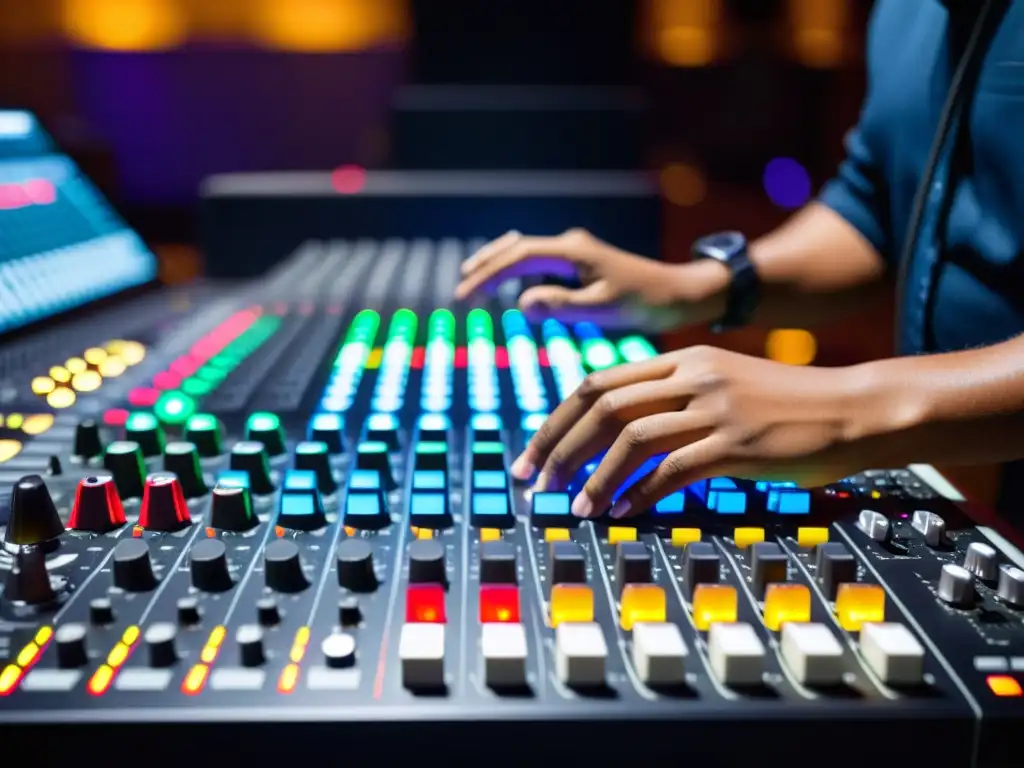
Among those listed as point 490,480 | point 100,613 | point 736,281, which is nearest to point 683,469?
point 490,480

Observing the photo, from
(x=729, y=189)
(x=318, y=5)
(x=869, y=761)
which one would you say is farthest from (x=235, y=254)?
(x=318, y=5)

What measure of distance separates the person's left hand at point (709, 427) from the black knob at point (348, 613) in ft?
0.59

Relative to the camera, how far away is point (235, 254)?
69.6 inches

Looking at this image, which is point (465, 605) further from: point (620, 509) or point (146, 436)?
point (146, 436)

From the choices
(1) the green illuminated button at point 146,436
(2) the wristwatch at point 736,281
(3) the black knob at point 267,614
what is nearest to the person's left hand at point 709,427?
(3) the black knob at point 267,614

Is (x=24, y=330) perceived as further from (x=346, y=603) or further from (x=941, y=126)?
(x=941, y=126)

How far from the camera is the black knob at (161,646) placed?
1.48 feet

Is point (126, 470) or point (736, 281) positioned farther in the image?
point (736, 281)

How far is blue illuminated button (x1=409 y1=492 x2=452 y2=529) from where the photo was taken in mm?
598

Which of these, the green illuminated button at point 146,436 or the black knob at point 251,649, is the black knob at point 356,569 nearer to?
the black knob at point 251,649

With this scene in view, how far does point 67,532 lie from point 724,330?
35.7 inches

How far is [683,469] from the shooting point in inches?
23.0

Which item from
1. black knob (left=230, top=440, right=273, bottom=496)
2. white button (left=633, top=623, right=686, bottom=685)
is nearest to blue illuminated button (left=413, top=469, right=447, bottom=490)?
black knob (left=230, top=440, right=273, bottom=496)

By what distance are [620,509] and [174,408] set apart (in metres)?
0.43
